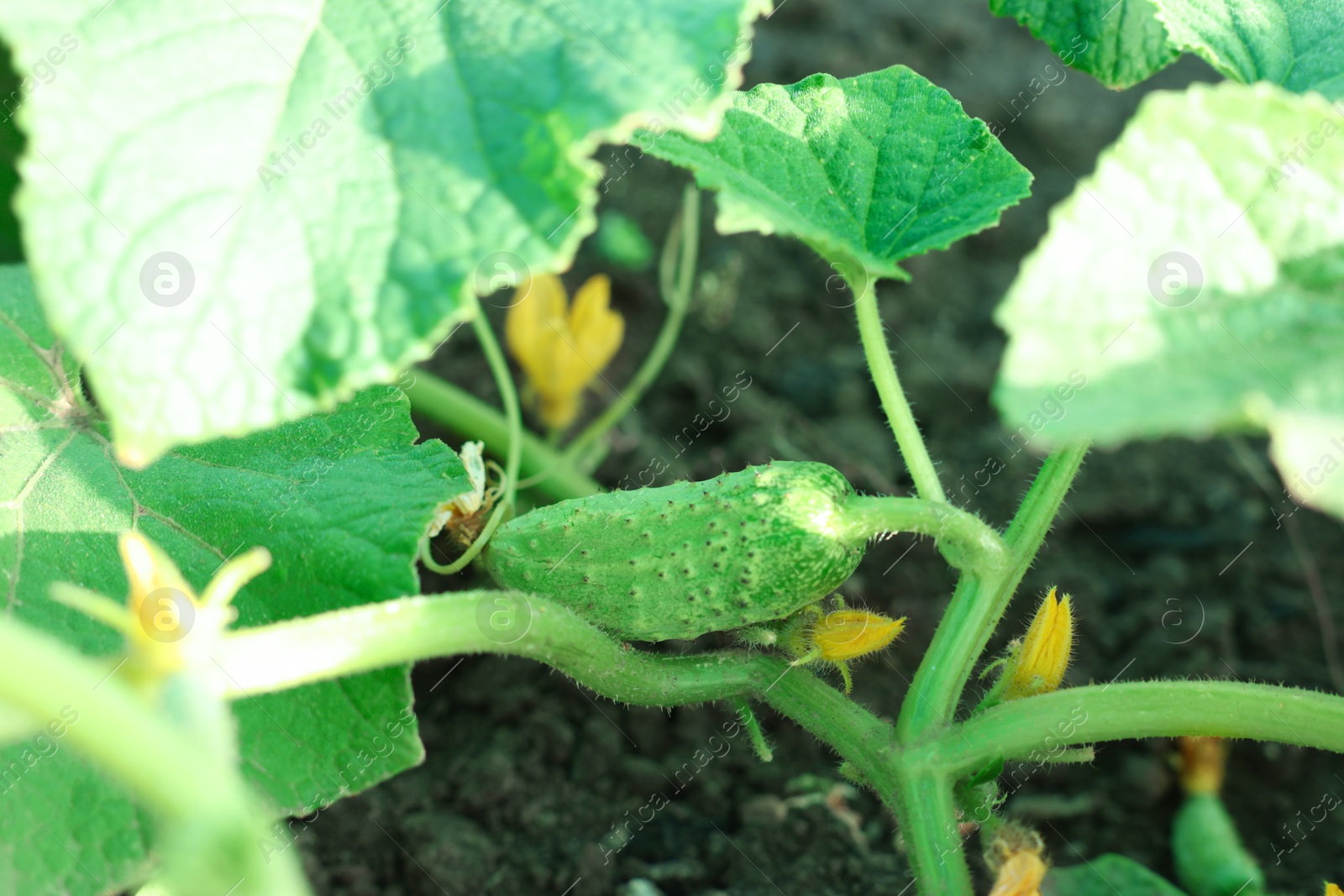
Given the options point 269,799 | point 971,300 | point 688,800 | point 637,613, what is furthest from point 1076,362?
point 971,300

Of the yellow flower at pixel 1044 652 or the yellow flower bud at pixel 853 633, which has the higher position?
the yellow flower bud at pixel 853 633

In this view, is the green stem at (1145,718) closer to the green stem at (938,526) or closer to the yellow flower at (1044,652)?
the yellow flower at (1044,652)

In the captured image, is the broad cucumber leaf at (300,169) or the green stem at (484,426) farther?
the green stem at (484,426)

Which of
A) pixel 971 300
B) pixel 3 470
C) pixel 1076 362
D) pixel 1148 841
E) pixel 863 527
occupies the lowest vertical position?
pixel 1148 841

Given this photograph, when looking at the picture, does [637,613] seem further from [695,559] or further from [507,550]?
[507,550]

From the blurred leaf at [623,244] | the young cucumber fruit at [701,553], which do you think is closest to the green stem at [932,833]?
the young cucumber fruit at [701,553]
